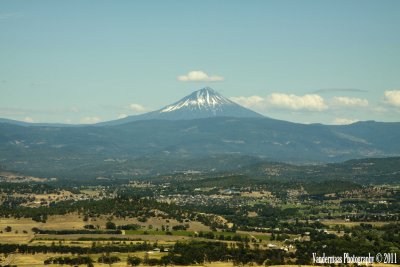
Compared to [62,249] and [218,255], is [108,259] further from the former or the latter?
[218,255]

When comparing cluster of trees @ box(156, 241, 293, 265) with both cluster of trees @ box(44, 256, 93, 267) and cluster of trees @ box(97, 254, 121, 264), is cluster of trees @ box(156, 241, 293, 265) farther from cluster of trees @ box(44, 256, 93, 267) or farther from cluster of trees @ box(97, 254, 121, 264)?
cluster of trees @ box(44, 256, 93, 267)

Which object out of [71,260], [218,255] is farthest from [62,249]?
[218,255]

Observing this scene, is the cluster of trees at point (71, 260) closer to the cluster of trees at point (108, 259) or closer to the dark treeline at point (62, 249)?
the cluster of trees at point (108, 259)

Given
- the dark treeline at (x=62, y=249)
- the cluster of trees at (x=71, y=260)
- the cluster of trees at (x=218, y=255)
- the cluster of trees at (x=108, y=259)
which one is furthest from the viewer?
the dark treeline at (x=62, y=249)

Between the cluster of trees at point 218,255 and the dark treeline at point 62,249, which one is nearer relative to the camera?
the cluster of trees at point 218,255

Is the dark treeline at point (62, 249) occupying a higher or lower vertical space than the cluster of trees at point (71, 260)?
higher

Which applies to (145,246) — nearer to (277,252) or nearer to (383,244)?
(277,252)

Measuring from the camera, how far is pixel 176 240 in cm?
16575

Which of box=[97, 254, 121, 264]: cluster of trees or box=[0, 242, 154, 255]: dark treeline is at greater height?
box=[0, 242, 154, 255]: dark treeline

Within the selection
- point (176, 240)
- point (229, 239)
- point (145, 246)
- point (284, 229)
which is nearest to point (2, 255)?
point (145, 246)

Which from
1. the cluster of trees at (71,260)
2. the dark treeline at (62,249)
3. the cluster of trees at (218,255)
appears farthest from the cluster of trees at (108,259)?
the dark treeline at (62,249)

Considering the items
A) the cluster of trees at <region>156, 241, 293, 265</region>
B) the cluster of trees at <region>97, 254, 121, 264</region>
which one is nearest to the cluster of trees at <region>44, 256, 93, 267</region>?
the cluster of trees at <region>97, 254, 121, 264</region>

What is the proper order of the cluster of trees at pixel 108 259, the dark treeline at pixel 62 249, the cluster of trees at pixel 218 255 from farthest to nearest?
the dark treeline at pixel 62 249, the cluster of trees at pixel 218 255, the cluster of trees at pixel 108 259

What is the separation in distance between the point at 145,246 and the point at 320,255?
38.3m
